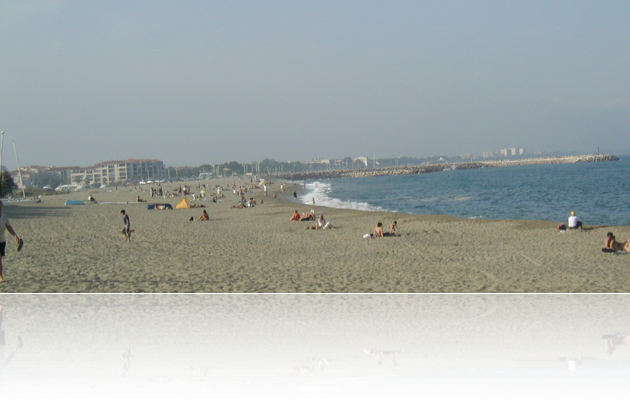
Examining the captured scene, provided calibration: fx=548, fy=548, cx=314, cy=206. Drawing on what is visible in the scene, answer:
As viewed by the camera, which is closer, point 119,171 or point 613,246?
point 613,246

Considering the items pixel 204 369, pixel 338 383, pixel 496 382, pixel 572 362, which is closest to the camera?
pixel 496 382

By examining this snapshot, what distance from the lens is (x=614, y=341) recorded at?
213 inches

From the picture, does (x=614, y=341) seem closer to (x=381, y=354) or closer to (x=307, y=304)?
(x=381, y=354)

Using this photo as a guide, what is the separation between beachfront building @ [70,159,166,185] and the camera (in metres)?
132

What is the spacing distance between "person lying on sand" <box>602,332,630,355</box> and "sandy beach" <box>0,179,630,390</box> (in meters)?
0.08

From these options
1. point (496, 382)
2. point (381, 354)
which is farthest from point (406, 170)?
point (496, 382)

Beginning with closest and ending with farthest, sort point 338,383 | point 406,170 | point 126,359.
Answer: point 338,383 < point 126,359 < point 406,170

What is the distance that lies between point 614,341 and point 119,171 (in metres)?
137

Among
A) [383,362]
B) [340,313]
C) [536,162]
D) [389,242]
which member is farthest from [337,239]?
[536,162]

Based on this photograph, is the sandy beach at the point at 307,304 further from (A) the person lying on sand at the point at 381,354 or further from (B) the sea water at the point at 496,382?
(B) the sea water at the point at 496,382

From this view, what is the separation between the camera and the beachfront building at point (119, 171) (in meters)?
132

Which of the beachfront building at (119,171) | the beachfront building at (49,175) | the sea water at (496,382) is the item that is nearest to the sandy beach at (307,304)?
the sea water at (496,382)

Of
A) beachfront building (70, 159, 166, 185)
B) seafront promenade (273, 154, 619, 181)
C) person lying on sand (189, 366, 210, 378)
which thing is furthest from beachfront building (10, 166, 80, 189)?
person lying on sand (189, 366, 210, 378)
